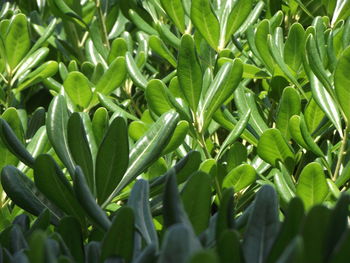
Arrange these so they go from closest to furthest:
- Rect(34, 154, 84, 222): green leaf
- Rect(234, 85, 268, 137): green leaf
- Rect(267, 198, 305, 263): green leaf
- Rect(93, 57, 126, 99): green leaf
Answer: Rect(267, 198, 305, 263): green leaf, Rect(34, 154, 84, 222): green leaf, Rect(234, 85, 268, 137): green leaf, Rect(93, 57, 126, 99): green leaf

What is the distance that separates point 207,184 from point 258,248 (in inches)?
5.2

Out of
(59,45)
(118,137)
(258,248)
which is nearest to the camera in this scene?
(258,248)

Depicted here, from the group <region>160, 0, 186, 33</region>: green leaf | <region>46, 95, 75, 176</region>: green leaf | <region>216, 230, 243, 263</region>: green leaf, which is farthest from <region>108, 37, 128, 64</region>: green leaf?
<region>216, 230, 243, 263</region>: green leaf

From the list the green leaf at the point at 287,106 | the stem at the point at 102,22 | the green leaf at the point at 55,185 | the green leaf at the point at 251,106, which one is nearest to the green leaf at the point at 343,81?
the green leaf at the point at 287,106

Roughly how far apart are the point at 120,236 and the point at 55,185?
0.86 ft

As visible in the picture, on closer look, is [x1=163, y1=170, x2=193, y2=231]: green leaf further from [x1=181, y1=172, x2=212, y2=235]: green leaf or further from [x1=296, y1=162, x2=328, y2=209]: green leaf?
[x1=296, y1=162, x2=328, y2=209]: green leaf

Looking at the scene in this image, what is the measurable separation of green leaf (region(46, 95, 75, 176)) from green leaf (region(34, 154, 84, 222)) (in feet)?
0.23

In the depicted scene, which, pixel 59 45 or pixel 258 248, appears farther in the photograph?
pixel 59 45

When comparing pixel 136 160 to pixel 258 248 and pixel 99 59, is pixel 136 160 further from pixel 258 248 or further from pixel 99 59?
pixel 99 59

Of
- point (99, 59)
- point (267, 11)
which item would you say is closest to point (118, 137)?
point (99, 59)

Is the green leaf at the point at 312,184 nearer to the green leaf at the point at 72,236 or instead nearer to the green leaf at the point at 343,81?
the green leaf at the point at 343,81

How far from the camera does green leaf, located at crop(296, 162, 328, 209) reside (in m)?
1.21

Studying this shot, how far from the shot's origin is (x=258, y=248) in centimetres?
75

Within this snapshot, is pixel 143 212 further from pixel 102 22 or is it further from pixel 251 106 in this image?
pixel 102 22
